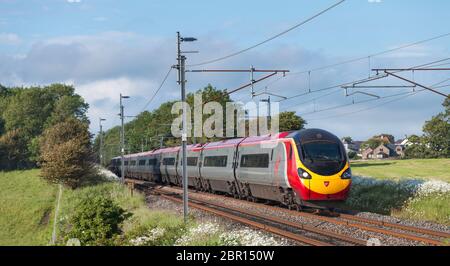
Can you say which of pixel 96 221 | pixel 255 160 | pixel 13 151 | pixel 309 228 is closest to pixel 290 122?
pixel 255 160

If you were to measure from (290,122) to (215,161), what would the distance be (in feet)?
98.8

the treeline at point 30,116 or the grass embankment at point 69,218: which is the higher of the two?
the treeline at point 30,116

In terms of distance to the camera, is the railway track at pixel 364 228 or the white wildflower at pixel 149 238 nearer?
the railway track at pixel 364 228

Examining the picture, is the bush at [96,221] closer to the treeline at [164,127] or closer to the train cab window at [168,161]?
the treeline at [164,127]

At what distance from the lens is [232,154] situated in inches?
1192

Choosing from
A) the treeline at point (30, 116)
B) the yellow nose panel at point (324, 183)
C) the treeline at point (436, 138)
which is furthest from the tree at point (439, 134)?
the yellow nose panel at point (324, 183)

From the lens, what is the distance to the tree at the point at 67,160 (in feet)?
157

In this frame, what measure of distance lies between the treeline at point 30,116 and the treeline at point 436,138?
181ft

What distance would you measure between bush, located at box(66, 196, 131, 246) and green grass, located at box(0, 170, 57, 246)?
8.22 meters

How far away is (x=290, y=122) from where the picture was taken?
6262 centimetres
